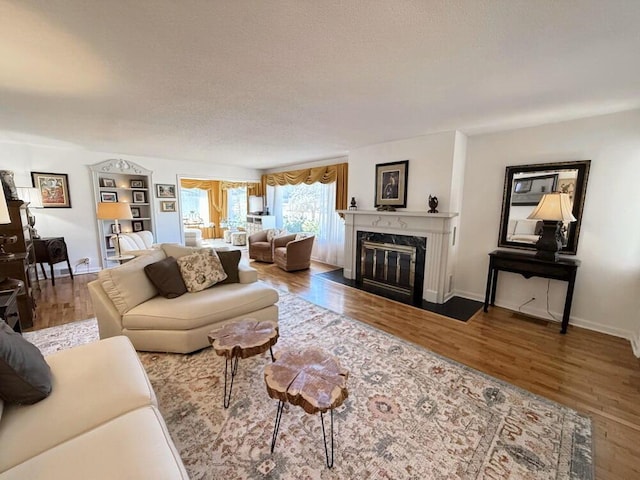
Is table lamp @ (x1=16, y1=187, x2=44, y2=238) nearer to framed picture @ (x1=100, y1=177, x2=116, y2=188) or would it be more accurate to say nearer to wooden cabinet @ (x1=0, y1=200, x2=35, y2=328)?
framed picture @ (x1=100, y1=177, x2=116, y2=188)

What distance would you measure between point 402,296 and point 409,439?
97.9 inches

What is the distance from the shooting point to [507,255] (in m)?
3.14

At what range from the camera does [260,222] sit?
7.45 metres

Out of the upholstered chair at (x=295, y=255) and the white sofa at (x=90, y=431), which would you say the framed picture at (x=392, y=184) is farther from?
the white sofa at (x=90, y=431)

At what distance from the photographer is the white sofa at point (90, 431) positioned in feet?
2.97

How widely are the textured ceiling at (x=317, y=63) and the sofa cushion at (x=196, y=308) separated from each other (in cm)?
186

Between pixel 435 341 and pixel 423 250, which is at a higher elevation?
pixel 423 250

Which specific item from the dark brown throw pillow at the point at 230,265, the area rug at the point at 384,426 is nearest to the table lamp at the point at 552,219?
the area rug at the point at 384,426

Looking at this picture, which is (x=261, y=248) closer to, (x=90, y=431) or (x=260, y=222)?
(x=260, y=222)

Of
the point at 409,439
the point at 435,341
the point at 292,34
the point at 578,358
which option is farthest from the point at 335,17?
the point at 578,358

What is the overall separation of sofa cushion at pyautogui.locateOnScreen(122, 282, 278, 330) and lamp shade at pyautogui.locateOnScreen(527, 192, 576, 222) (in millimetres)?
3074

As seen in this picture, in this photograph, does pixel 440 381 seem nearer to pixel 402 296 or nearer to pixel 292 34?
pixel 402 296

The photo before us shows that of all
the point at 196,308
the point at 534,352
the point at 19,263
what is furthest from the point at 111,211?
the point at 534,352

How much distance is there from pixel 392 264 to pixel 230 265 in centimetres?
246
